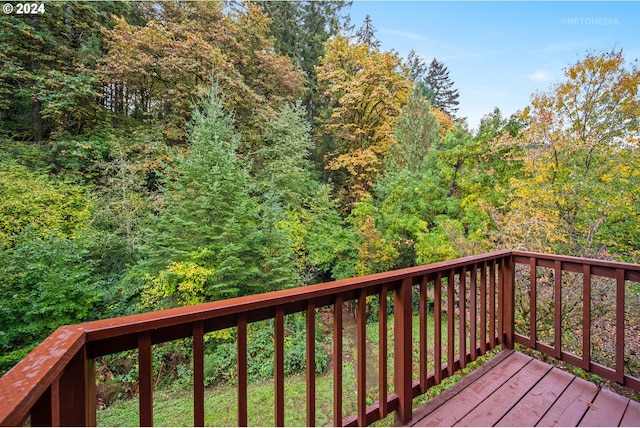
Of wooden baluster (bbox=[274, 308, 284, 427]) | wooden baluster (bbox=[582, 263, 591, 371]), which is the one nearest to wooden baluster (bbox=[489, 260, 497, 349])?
wooden baluster (bbox=[582, 263, 591, 371])

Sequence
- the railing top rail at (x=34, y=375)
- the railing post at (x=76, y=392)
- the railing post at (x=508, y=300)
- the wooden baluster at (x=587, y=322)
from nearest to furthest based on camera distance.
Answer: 1. the railing top rail at (x=34, y=375)
2. the railing post at (x=76, y=392)
3. the wooden baluster at (x=587, y=322)
4. the railing post at (x=508, y=300)

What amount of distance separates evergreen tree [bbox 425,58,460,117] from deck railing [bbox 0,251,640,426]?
830 inches

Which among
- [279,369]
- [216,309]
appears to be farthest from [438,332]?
[216,309]

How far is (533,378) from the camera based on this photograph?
206 cm

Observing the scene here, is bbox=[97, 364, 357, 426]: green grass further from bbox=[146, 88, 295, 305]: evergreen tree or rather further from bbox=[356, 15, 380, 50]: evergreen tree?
bbox=[356, 15, 380, 50]: evergreen tree

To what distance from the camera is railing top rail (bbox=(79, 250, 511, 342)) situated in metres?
0.87

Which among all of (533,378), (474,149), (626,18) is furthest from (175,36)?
(533,378)

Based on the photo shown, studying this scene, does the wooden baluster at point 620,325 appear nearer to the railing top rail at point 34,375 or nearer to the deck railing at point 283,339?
the deck railing at point 283,339

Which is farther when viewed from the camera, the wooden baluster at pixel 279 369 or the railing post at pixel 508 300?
the railing post at pixel 508 300

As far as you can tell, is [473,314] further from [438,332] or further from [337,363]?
[337,363]

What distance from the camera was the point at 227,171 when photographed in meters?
6.11

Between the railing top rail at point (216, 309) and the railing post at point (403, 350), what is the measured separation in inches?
4.7

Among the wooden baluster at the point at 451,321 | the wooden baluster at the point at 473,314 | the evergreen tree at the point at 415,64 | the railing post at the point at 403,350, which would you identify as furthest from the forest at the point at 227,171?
the evergreen tree at the point at 415,64

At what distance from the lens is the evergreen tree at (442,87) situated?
20312mm
